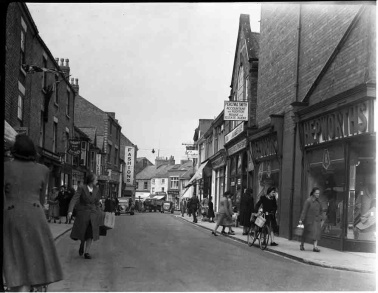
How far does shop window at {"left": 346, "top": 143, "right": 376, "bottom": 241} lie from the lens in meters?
13.2

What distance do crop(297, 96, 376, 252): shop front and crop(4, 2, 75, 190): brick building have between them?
9399 millimetres

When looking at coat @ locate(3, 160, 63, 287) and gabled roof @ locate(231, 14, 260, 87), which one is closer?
coat @ locate(3, 160, 63, 287)

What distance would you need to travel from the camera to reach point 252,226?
14656 millimetres

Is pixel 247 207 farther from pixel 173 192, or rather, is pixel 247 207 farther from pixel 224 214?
pixel 173 192

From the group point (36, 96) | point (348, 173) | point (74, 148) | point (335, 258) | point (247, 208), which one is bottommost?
point (335, 258)

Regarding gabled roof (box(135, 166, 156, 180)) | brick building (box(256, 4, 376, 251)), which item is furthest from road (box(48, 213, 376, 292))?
gabled roof (box(135, 166, 156, 180))

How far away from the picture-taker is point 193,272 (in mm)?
8750

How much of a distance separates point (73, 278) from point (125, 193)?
58.9 m

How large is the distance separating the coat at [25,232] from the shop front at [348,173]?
899 centimetres

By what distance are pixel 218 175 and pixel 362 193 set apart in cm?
2300

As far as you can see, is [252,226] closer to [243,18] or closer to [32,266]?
[32,266]

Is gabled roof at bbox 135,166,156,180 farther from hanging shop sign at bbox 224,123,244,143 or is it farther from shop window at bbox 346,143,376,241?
shop window at bbox 346,143,376,241

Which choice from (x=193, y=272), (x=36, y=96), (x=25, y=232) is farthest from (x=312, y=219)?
(x=36, y=96)

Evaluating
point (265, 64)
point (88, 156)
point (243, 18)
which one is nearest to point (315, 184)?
point (265, 64)
